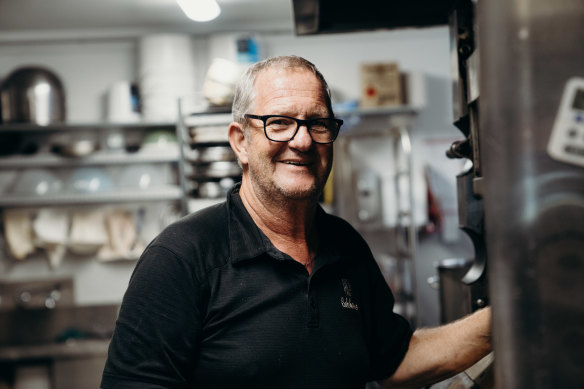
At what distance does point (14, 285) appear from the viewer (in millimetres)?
4113

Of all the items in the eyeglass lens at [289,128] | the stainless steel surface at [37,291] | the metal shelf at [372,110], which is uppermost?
the metal shelf at [372,110]

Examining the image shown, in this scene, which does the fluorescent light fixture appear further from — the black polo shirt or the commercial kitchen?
the black polo shirt

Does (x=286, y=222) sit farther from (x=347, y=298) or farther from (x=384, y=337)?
(x=384, y=337)

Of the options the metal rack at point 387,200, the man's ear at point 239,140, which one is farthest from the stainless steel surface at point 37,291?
the man's ear at point 239,140

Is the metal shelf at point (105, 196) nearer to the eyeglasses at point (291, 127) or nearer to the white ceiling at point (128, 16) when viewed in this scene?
the white ceiling at point (128, 16)

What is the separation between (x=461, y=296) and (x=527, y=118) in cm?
110

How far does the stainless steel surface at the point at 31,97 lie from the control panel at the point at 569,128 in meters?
3.98

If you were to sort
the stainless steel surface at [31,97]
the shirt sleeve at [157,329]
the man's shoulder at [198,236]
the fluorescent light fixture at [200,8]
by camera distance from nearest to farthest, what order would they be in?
the shirt sleeve at [157,329] < the man's shoulder at [198,236] < the fluorescent light fixture at [200,8] < the stainless steel surface at [31,97]

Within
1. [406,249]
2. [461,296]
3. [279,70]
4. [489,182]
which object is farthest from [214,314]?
[406,249]

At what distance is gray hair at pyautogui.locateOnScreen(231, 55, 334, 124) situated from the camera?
4.09 feet

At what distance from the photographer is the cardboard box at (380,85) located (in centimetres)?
391

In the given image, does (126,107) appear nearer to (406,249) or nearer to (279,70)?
(406,249)

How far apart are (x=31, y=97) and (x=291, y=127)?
11.1ft

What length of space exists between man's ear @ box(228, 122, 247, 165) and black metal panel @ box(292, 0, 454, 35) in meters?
0.44
